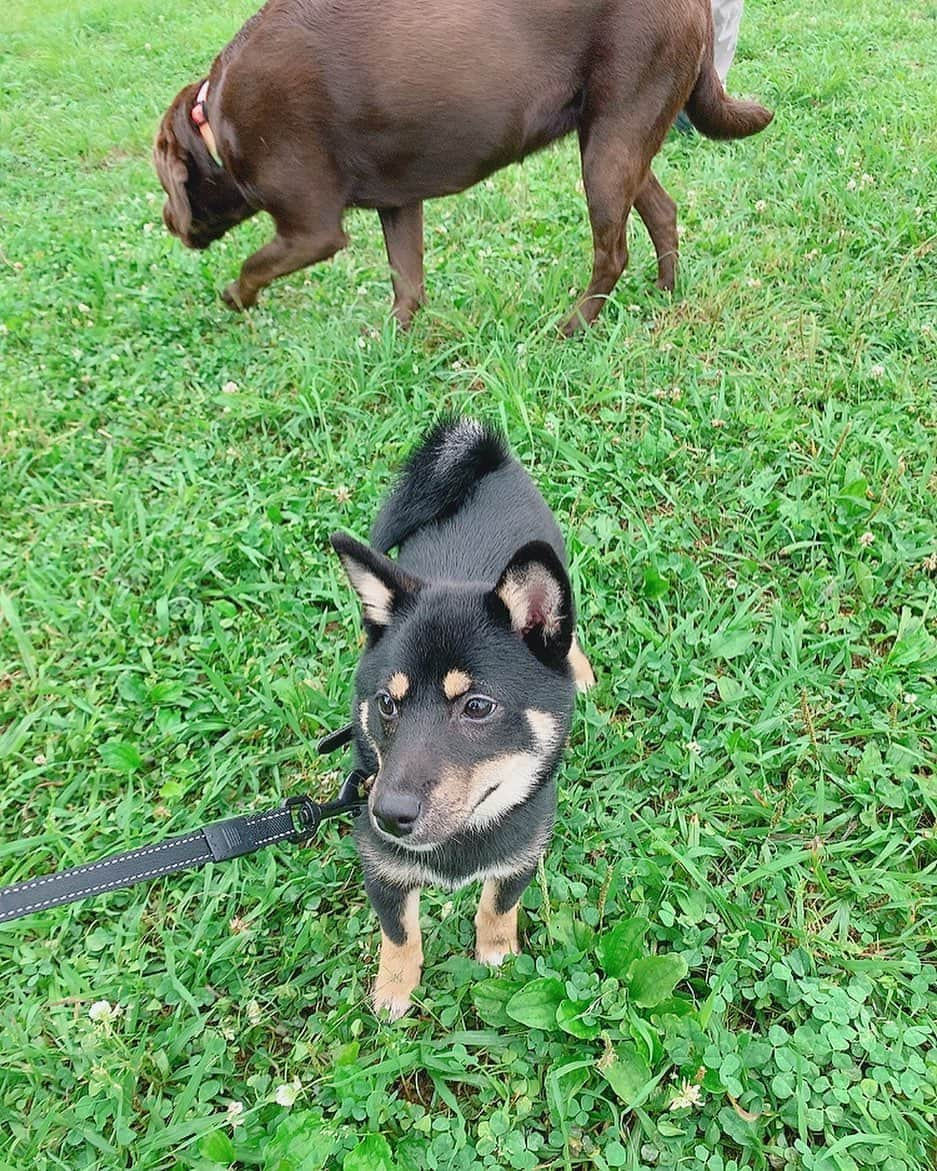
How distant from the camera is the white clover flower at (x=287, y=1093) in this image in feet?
6.09

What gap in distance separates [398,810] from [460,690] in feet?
1.00

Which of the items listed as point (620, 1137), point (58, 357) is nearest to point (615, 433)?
point (620, 1137)

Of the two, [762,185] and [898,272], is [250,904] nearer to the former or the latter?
[898,272]

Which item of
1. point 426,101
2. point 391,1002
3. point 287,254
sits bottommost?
point 391,1002

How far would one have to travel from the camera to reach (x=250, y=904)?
237 cm

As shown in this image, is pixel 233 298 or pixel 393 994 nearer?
pixel 393 994

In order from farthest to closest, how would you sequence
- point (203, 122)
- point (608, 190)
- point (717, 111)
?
point (717, 111), point (203, 122), point (608, 190)

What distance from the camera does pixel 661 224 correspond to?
14.1 ft

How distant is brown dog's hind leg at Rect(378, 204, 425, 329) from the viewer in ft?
13.7

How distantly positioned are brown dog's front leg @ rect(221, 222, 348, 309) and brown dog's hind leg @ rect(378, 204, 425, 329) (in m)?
0.27

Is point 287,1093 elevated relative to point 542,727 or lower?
lower

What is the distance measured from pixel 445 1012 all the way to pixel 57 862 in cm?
129

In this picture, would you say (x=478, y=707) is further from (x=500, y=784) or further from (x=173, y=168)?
(x=173, y=168)

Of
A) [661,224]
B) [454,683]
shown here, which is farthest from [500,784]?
[661,224]
